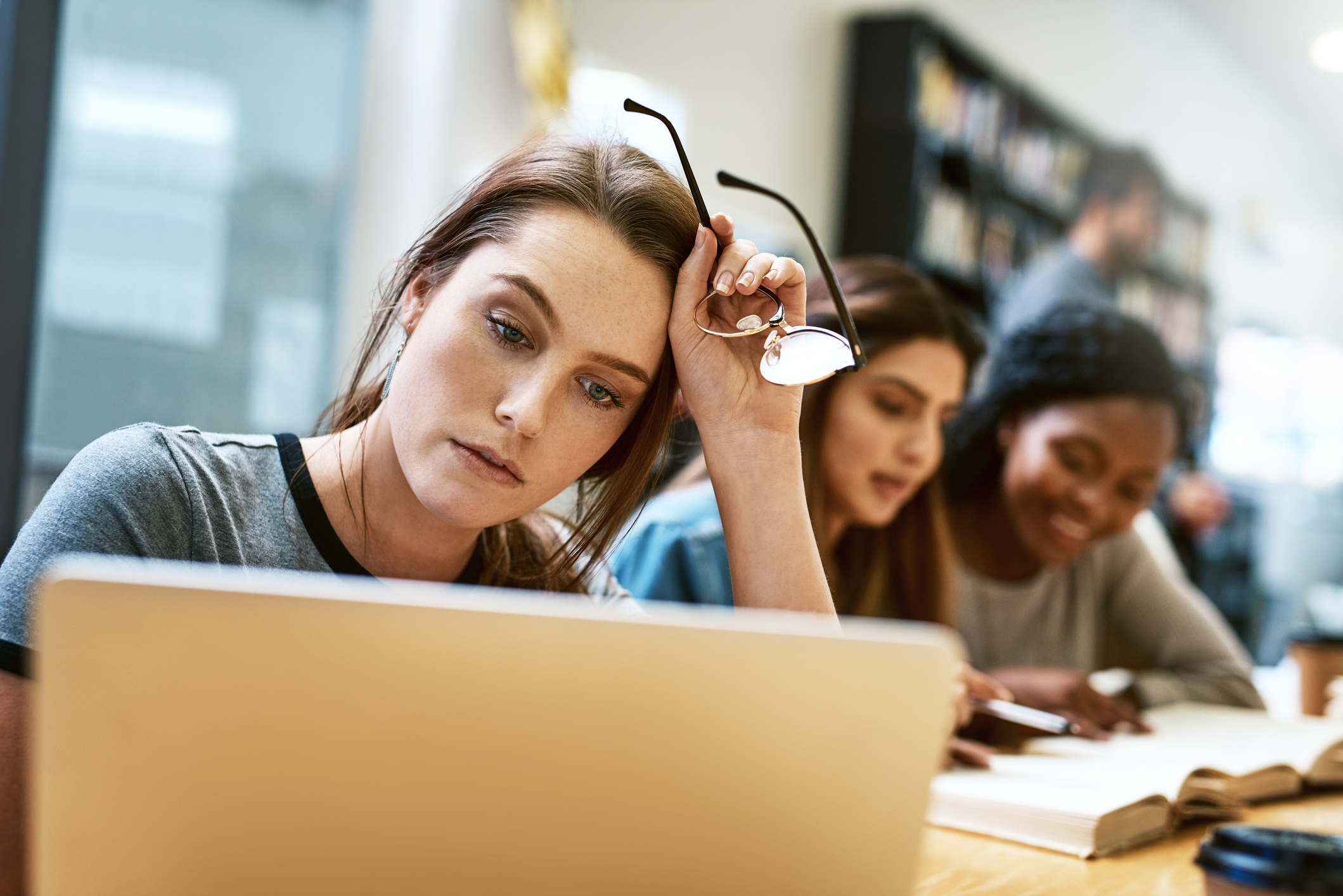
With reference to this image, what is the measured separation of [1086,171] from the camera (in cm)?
502

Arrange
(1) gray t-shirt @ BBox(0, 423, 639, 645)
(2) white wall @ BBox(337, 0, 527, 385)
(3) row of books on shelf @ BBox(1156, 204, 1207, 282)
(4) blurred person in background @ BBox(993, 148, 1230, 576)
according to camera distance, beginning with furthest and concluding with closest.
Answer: (3) row of books on shelf @ BBox(1156, 204, 1207, 282) < (4) blurred person in background @ BBox(993, 148, 1230, 576) < (2) white wall @ BBox(337, 0, 527, 385) < (1) gray t-shirt @ BBox(0, 423, 639, 645)

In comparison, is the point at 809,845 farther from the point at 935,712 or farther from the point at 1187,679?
the point at 1187,679

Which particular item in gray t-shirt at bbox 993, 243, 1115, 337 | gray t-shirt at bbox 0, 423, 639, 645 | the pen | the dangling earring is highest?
gray t-shirt at bbox 993, 243, 1115, 337

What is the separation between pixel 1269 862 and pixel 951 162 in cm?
368

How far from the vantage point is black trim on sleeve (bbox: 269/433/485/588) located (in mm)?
944

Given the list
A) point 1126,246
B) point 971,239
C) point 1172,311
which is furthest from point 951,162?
point 1172,311

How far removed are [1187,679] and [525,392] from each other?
1630 millimetres

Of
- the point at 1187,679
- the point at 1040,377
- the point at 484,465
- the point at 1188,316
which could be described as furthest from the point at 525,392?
the point at 1188,316

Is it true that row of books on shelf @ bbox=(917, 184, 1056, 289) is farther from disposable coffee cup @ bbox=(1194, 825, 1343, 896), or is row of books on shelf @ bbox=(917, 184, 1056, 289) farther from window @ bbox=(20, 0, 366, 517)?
disposable coffee cup @ bbox=(1194, 825, 1343, 896)

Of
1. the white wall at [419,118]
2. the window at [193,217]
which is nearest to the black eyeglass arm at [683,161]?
the window at [193,217]

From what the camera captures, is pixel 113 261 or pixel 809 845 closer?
pixel 809 845

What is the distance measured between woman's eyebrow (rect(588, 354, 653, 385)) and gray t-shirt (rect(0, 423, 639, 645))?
0.89 ft

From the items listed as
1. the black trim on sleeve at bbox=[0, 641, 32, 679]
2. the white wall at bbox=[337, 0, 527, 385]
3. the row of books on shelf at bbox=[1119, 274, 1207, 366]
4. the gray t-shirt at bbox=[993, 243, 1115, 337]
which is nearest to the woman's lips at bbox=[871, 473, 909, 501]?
the black trim on sleeve at bbox=[0, 641, 32, 679]

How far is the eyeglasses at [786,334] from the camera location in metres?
0.97
